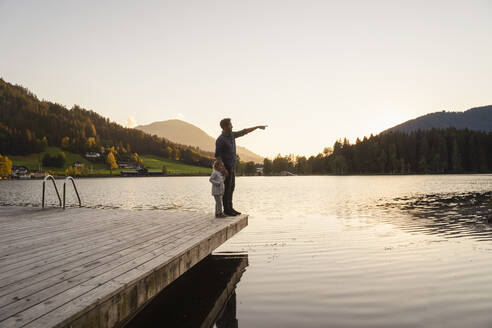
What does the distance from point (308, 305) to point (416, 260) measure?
18.2 feet

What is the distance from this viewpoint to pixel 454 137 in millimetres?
164125

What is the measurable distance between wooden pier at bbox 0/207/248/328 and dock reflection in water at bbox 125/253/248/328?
599 mm

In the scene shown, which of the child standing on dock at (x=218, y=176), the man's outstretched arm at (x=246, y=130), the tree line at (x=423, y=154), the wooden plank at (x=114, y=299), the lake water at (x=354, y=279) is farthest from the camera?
the tree line at (x=423, y=154)

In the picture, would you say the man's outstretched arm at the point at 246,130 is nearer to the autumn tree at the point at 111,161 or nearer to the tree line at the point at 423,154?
the tree line at the point at 423,154

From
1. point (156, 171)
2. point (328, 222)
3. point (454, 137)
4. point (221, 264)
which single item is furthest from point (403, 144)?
point (221, 264)

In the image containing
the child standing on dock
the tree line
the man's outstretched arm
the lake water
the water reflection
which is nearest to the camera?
the lake water

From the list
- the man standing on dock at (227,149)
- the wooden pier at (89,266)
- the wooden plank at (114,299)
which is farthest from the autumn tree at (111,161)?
the wooden plank at (114,299)

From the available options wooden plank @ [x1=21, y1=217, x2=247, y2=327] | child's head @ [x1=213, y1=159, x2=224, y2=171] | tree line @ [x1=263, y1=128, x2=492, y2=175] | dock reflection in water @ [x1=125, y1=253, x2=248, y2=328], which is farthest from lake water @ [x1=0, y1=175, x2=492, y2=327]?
tree line @ [x1=263, y1=128, x2=492, y2=175]

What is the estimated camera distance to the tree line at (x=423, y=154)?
522ft

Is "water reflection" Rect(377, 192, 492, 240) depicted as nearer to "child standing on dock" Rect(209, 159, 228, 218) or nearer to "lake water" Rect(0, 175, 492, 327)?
"lake water" Rect(0, 175, 492, 327)

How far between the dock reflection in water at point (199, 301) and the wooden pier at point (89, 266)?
599 mm

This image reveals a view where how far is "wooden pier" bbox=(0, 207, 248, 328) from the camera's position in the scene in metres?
3.55

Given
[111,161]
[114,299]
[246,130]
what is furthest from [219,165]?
[111,161]

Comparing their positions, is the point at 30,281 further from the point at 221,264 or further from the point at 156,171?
the point at 156,171
